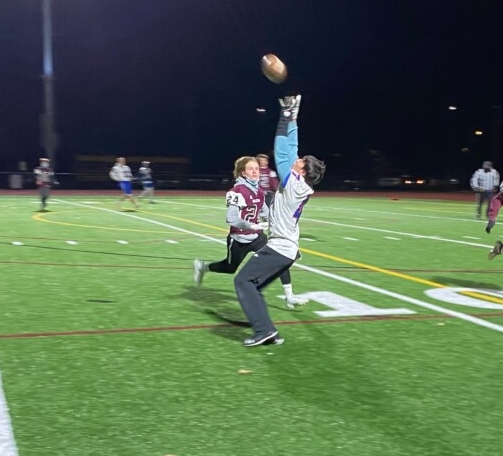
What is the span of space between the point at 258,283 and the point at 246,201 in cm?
137

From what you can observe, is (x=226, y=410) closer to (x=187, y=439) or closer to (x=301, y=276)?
(x=187, y=439)

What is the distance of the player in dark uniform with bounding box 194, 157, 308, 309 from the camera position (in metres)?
7.14

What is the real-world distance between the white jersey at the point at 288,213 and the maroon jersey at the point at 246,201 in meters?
0.98

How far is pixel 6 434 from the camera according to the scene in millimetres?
4121

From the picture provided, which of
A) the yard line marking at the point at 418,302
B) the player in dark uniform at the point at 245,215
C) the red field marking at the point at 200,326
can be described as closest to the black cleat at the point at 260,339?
the red field marking at the point at 200,326

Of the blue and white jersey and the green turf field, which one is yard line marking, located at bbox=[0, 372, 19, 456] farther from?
the blue and white jersey

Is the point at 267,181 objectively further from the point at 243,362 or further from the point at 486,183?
the point at 243,362

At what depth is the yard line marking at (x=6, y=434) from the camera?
12.7 ft

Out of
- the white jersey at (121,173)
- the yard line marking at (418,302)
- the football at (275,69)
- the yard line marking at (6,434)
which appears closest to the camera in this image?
the yard line marking at (6,434)

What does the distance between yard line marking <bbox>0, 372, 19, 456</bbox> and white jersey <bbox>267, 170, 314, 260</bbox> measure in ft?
8.67

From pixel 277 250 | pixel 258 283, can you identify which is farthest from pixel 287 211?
pixel 258 283

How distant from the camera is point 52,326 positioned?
6.76 meters

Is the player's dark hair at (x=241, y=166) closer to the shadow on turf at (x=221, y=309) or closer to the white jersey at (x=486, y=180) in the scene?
the shadow on turf at (x=221, y=309)

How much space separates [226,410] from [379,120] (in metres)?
73.7
